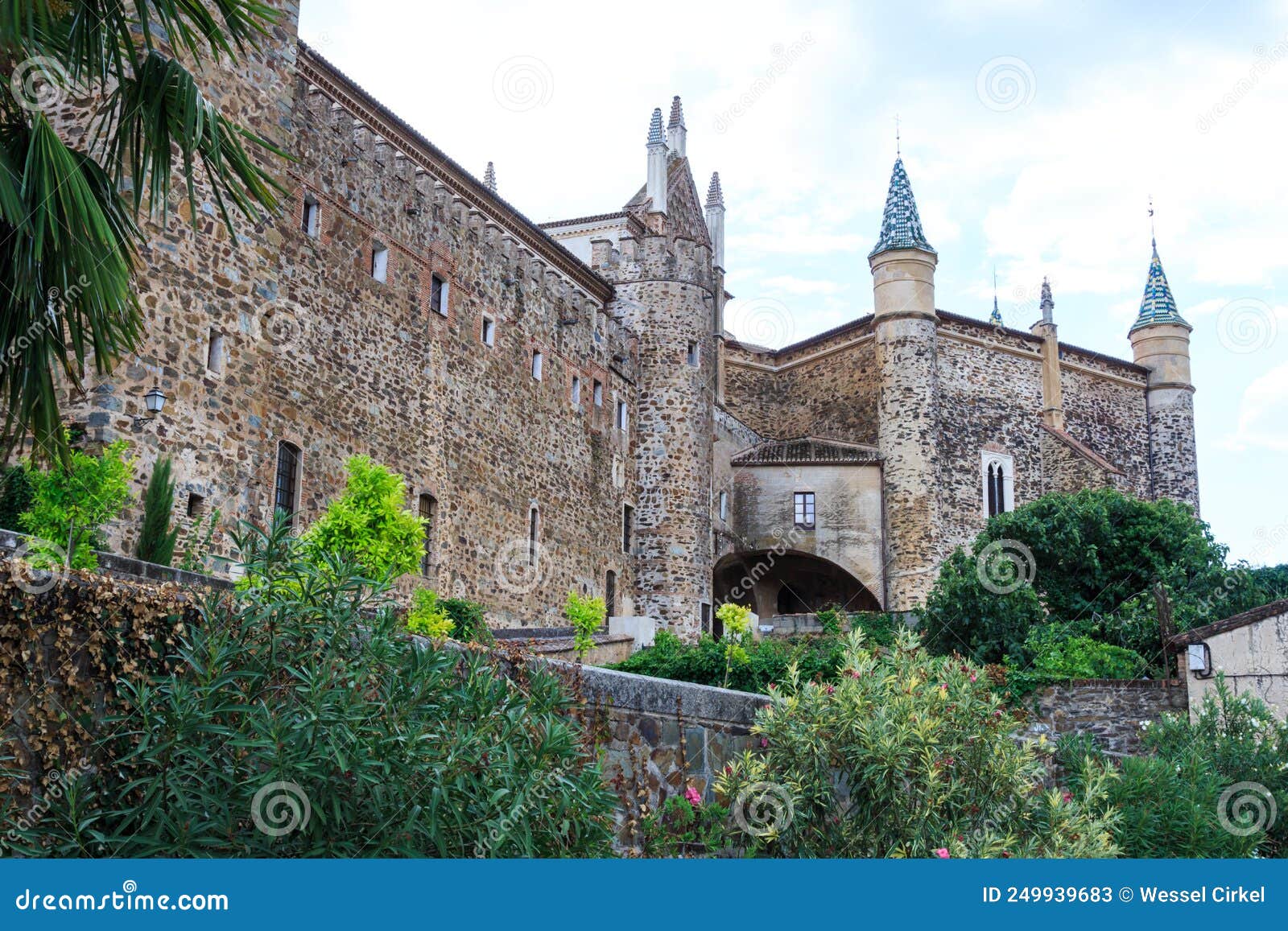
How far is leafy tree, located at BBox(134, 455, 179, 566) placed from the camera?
13625 mm

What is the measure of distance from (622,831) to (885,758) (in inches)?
71.0

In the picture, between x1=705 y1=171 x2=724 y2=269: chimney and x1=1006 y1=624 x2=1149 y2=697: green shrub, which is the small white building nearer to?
x1=1006 y1=624 x2=1149 y2=697: green shrub

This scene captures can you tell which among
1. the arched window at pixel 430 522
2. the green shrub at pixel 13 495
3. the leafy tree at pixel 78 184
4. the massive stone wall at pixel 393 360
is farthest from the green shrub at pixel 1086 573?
the leafy tree at pixel 78 184

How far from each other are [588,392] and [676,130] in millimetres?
16249

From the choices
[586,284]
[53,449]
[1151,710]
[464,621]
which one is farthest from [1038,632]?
[53,449]

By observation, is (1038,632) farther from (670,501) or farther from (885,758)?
(885,758)

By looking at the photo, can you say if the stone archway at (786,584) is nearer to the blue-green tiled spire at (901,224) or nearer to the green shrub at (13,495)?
the blue-green tiled spire at (901,224)

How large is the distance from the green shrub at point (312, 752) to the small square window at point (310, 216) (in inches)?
637

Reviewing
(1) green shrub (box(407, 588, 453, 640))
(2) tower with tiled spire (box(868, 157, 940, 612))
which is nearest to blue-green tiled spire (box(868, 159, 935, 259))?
(2) tower with tiled spire (box(868, 157, 940, 612))

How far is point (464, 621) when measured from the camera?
68.3ft

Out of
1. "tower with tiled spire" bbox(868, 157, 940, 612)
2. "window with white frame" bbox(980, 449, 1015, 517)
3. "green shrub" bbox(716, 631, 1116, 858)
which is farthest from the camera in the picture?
"window with white frame" bbox(980, 449, 1015, 517)

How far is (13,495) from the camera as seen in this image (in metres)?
13.0

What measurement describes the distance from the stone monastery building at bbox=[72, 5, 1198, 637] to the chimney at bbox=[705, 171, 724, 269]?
12 centimetres

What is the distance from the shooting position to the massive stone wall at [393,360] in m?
15.4
